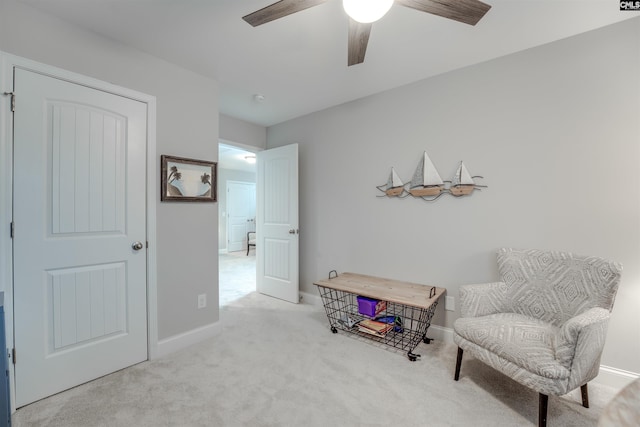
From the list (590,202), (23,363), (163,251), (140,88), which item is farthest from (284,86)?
(23,363)

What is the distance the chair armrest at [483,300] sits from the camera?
6.26 feet

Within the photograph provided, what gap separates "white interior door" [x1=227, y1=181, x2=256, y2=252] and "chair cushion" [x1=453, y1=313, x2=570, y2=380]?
22.2 ft

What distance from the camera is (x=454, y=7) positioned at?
4.09ft

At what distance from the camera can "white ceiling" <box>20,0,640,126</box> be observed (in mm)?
1644

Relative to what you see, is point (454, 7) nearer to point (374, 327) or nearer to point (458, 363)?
point (458, 363)

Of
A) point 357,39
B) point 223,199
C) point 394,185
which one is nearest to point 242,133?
point 394,185

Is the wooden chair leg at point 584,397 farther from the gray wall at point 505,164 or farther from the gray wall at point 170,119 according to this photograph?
the gray wall at point 170,119

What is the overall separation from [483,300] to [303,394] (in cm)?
139

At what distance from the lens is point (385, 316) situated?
260 centimetres

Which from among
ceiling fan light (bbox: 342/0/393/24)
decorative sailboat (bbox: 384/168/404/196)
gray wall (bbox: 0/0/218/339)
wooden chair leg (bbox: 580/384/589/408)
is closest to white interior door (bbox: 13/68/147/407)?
gray wall (bbox: 0/0/218/339)

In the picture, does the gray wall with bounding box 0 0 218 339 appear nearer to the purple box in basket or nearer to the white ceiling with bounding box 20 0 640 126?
the white ceiling with bounding box 20 0 640 126

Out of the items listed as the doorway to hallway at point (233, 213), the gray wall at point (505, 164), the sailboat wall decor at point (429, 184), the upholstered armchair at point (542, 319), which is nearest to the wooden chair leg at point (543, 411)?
the upholstered armchair at point (542, 319)

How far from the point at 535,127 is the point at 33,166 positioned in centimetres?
340

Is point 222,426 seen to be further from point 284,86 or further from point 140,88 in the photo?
point 284,86
